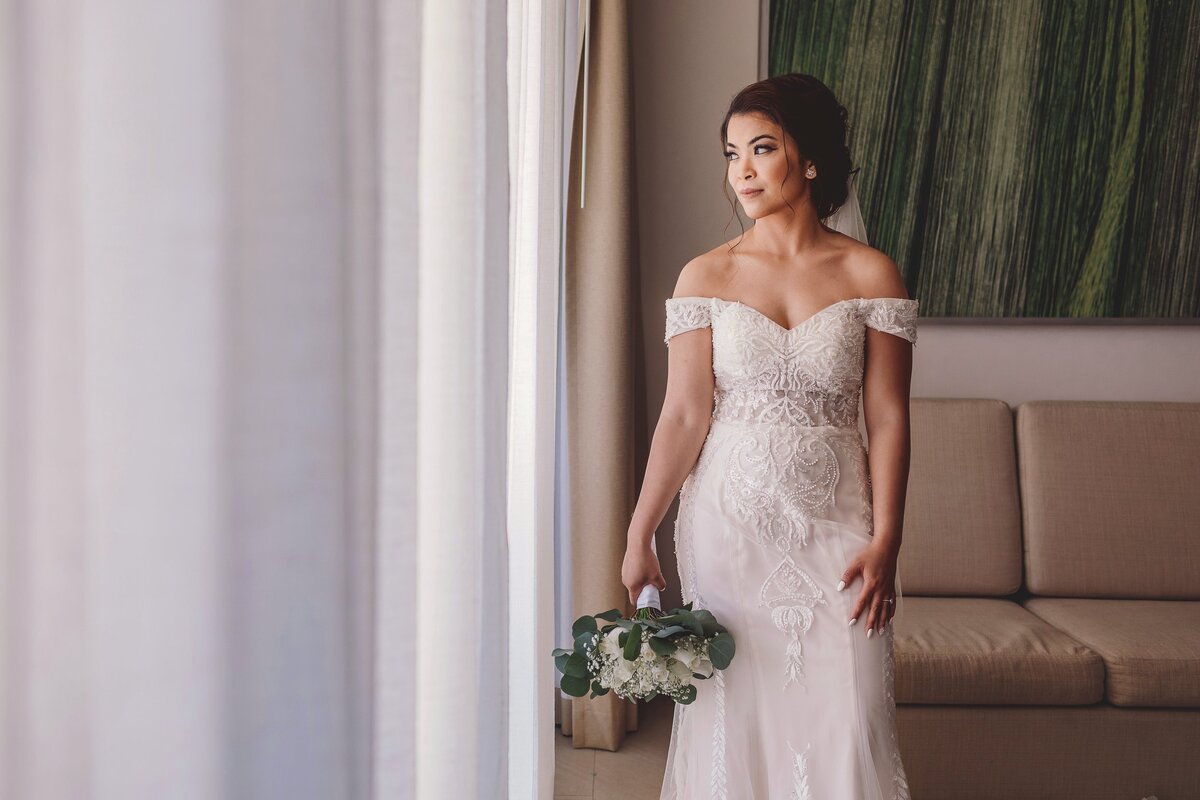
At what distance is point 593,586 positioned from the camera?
2789 mm

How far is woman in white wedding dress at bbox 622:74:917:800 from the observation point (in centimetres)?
156

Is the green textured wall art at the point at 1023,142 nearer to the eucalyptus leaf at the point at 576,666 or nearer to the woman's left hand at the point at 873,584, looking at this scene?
the woman's left hand at the point at 873,584

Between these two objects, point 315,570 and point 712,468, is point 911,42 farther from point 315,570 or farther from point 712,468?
point 315,570

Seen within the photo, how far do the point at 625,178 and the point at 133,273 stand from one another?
2620 mm

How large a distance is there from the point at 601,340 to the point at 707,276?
1053 mm

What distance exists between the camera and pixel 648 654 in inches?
60.2

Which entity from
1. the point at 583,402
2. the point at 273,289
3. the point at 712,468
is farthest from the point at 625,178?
the point at 273,289

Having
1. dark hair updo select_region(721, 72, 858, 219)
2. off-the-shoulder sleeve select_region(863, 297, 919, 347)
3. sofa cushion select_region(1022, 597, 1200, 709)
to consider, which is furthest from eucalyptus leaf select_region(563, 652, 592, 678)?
sofa cushion select_region(1022, 597, 1200, 709)

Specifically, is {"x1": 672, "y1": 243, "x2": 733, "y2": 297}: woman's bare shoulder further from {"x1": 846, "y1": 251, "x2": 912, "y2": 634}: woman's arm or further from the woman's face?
{"x1": 846, "y1": 251, "x2": 912, "y2": 634}: woman's arm

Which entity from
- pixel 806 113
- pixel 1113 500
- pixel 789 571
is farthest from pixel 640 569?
pixel 1113 500

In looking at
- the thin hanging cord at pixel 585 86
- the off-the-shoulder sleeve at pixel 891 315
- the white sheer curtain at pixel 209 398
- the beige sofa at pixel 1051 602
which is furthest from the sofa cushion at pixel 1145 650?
the white sheer curtain at pixel 209 398

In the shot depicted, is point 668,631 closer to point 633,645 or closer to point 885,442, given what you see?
point 633,645

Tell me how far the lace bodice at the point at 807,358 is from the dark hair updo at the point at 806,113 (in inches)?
12.3

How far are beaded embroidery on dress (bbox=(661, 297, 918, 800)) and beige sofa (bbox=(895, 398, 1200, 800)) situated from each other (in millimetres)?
840
